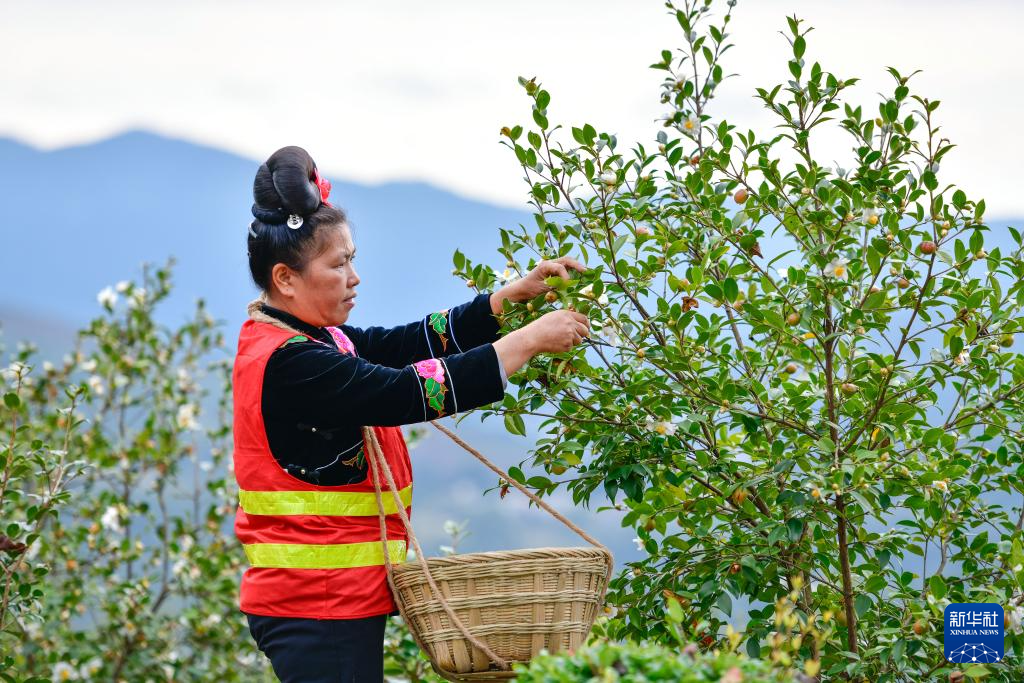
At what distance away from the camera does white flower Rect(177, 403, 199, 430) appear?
526 cm

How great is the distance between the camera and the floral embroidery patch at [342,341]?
2680mm

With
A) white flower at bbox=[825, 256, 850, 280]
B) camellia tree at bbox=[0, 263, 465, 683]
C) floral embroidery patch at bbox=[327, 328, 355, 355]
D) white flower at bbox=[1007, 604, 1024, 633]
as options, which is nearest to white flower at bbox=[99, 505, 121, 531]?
camellia tree at bbox=[0, 263, 465, 683]

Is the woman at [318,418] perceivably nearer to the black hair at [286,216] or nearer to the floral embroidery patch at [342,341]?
the black hair at [286,216]

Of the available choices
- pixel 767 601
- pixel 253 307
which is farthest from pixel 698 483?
pixel 253 307

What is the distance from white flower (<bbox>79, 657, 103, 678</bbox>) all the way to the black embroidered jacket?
2.98 metres

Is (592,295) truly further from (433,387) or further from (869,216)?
(869,216)

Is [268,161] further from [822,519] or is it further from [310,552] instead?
[822,519]

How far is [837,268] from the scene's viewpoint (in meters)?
2.36

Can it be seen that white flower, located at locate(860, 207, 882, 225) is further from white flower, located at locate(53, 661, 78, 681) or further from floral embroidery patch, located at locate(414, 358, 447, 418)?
white flower, located at locate(53, 661, 78, 681)

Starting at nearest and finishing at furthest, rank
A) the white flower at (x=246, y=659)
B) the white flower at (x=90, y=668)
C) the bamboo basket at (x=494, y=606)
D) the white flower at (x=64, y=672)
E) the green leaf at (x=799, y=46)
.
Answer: the bamboo basket at (x=494, y=606), the green leaf at (x=799, y=46), the white flower at (x=64, y=672), the white flower at (x=90, y=668), the white flower at (x=246, y=659)

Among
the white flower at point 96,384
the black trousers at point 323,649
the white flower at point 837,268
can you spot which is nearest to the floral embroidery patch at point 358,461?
the black trousers at point 323,649

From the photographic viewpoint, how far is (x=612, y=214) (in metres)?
2.60

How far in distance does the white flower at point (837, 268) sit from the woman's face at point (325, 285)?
1026mm

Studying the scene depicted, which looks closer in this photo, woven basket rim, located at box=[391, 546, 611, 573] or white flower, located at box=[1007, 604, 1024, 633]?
woven basket rim, located at box=[391, 546, 611, 573]
